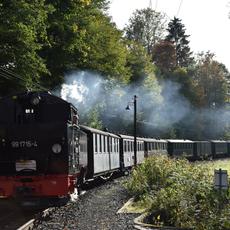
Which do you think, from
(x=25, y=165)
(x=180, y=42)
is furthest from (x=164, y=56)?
(x=25, y=165)

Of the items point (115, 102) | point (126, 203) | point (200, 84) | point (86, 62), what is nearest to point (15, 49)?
point (126, 203)

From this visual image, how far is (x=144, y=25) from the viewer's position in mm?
69312

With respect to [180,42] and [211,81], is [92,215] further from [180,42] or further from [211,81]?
[180,42]

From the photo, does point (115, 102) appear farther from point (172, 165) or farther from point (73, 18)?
point (172, 165)

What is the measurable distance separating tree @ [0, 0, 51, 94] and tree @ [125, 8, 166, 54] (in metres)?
45.1

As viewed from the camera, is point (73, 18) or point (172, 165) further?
point (73, 18)

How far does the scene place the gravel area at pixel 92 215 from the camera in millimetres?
11852

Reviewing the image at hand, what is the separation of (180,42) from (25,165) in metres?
82.3

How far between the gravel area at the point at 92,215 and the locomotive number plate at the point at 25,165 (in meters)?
1.35

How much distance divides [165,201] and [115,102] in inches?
1345

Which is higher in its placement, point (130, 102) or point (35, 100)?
point (130, 102)

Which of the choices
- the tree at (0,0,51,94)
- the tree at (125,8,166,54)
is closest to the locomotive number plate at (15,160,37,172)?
the tree at (0,0,51,94)

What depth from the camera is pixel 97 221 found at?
1259 cm

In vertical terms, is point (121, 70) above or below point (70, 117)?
above
